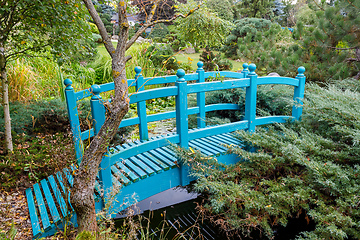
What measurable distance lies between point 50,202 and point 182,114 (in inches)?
64.4

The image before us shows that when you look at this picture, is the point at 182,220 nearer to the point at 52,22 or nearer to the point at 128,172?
the point at 128,172

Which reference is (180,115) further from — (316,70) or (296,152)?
(316,70)

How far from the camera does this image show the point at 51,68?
21.7ft

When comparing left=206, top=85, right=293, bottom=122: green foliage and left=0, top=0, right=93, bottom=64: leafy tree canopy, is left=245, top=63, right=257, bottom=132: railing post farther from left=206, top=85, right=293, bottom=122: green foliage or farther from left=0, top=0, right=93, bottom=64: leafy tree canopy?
left=0, top=0, right=93, bottom=64: leafy tree canopy

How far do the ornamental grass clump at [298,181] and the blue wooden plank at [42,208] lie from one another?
147 centimetres

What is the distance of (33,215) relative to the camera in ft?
8.70

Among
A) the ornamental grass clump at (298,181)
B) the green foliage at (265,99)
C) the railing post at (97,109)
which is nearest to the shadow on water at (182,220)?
the ornamental grass clump at (298,181)

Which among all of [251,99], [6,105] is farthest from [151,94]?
[6,105]

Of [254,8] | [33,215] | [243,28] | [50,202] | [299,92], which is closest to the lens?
[33,215]

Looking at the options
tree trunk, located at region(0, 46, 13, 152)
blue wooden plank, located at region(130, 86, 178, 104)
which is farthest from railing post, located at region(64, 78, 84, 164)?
tree trunk, located at region(0, 46, 13, 152)

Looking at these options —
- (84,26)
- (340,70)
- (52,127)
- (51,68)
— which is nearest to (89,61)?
(51,68)

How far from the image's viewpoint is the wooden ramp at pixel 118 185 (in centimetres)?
254

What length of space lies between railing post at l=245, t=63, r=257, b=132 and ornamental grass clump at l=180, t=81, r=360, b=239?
20 centimetres

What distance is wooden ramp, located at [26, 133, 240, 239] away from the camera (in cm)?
254
